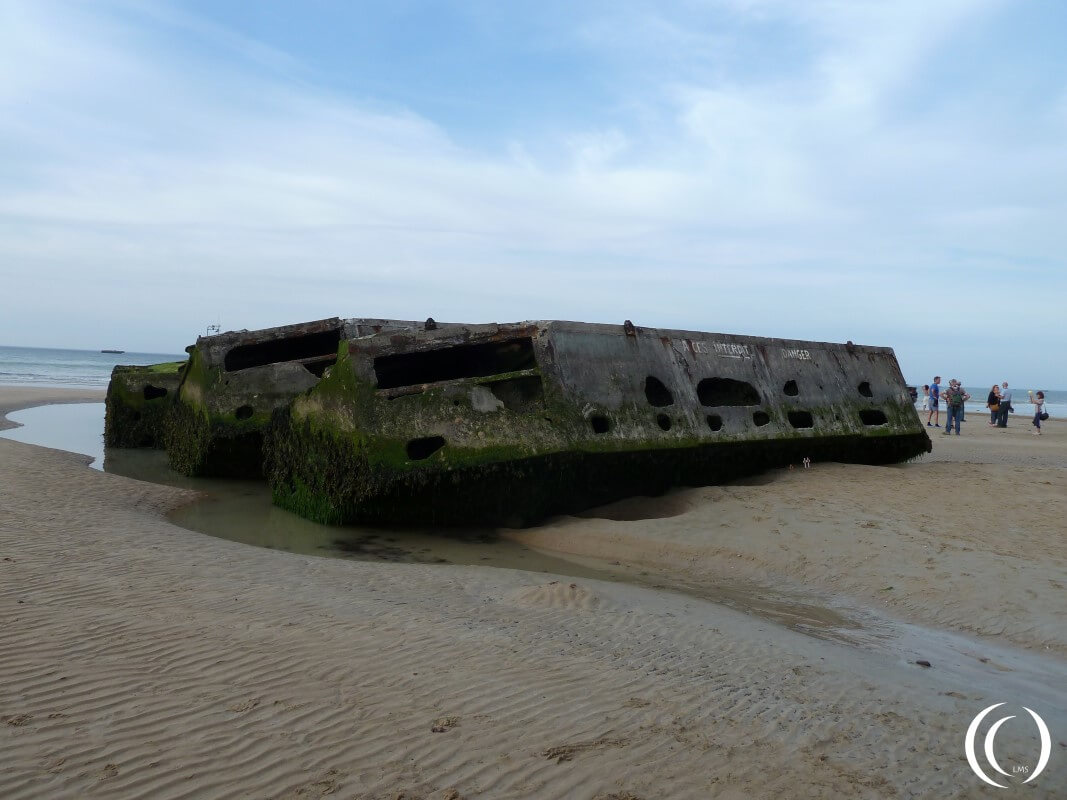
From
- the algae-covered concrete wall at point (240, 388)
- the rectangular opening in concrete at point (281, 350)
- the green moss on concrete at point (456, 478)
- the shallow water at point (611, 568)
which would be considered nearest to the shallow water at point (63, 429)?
the algae-covered concrete wall at point (240, 388)

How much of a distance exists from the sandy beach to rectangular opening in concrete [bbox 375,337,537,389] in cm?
201

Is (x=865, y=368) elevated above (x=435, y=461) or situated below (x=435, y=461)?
above

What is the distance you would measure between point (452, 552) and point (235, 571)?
1.96 m

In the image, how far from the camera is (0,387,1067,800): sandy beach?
283 cm

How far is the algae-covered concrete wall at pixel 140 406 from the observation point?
1464 centimetres

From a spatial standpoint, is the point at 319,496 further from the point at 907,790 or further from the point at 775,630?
the point at 907,790

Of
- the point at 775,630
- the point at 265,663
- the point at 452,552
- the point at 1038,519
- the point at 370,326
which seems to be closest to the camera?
the point at 265,663

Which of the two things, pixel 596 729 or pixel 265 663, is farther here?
pixel 265 663

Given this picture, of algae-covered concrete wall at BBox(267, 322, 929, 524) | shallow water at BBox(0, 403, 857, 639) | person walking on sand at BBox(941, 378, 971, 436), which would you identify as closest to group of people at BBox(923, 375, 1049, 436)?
person walking on sand at BBox(941, 378, 971, 436)

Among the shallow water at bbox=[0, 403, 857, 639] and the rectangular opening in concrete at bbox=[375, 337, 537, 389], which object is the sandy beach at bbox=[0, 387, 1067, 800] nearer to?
the shallow water at bbox=[0, 403, 857, 639]

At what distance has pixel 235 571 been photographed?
18.8 feet

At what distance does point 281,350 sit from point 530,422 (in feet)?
19.0

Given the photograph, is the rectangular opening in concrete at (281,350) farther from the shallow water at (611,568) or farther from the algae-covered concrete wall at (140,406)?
the algae-covered concrete wall at (140,406)

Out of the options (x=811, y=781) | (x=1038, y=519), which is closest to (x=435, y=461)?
(x=811, y=781)
